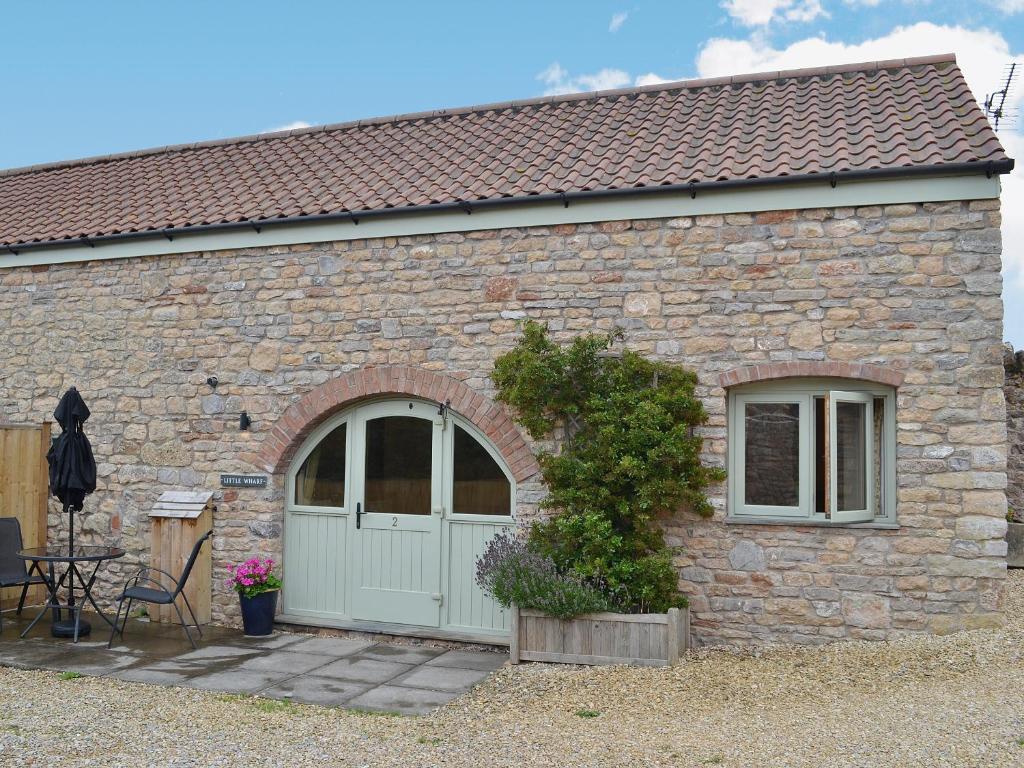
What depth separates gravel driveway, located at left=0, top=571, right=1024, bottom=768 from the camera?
5324 millimetres

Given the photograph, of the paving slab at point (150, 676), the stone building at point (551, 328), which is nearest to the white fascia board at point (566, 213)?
the stone building at point (551, 328)

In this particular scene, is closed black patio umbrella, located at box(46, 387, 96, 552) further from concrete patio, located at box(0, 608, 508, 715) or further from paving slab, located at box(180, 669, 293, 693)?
paving slab, located at box(180, 669, 293, 693)

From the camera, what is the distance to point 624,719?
6.01 meters

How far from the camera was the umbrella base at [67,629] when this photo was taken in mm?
8477

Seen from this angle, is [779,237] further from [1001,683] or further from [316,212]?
[316,212]

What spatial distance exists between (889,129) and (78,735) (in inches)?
307

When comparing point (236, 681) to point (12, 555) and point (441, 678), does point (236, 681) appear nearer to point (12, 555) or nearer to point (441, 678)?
point (441, 678)

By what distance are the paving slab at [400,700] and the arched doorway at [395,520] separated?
1.54 meters

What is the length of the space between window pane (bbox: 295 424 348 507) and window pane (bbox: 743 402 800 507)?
3.84m

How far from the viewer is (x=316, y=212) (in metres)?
9.03

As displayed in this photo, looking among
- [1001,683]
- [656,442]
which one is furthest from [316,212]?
[1001,683]

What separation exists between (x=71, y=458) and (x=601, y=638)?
5.04 meters

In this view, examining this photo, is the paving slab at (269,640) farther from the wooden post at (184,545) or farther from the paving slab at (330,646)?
the wooden post at (184,545)

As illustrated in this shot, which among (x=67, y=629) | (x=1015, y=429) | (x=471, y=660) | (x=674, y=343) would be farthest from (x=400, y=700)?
(x=1015, y=429)
